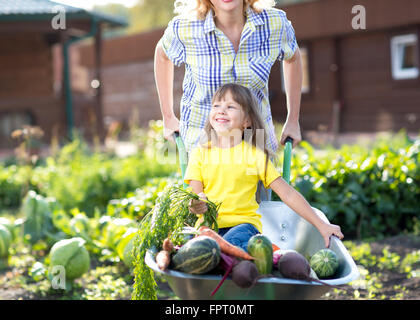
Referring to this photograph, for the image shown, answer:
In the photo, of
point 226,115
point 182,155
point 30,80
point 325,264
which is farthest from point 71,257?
point 30,80

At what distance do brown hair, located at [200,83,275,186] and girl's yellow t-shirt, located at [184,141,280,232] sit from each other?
38 mm

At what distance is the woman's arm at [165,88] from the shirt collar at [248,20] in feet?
1.11

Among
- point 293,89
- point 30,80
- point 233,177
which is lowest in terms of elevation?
point 233,177

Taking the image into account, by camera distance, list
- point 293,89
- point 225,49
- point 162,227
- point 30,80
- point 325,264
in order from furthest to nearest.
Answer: point 30,80, point 293,89, point 225,49, point 162,227, point 325,264

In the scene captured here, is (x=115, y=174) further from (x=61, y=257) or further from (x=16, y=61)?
(x=16, y=61)

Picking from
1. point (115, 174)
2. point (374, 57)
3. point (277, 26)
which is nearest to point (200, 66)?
point (277, 26)

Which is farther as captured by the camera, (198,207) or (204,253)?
(198,207)

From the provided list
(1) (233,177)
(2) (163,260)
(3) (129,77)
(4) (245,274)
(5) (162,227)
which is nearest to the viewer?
(4) (245,274)

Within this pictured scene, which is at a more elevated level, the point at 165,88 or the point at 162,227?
the point at 165,88

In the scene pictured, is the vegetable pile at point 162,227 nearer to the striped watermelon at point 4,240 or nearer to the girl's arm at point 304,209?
the girl's arm at point 304,209

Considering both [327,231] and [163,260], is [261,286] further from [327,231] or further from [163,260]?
[327,231]

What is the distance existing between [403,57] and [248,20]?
990 cm

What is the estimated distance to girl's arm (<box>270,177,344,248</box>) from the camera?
230cm

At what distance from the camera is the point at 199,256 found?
186 cm
